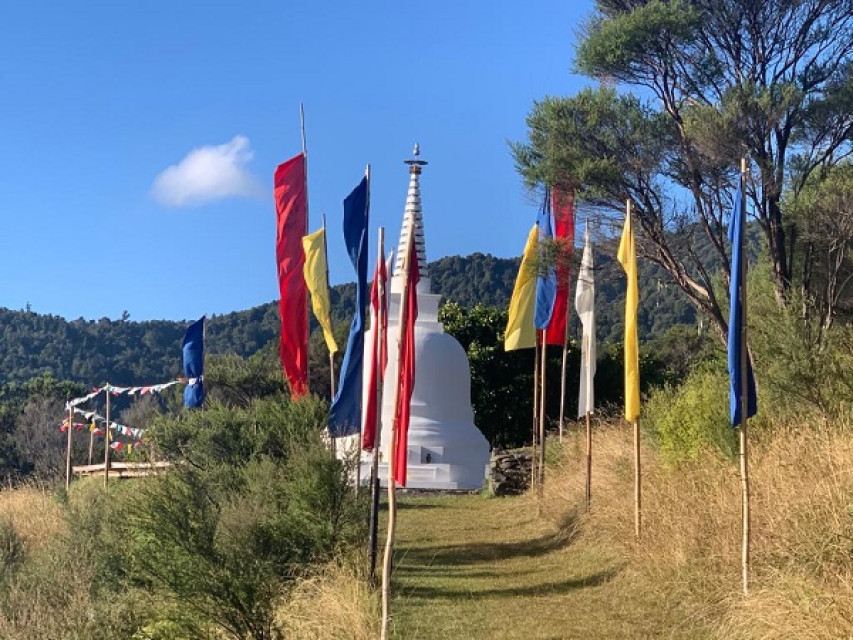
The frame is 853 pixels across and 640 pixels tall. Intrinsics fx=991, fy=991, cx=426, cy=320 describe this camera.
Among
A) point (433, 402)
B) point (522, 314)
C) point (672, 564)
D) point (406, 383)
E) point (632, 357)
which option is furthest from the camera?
point (433, 402)

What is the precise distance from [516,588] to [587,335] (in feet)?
16.3

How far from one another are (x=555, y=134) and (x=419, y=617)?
1099 cm

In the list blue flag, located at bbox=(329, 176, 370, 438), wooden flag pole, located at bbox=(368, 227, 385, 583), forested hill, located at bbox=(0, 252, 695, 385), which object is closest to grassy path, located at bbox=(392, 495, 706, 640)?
wooden flag pole, located at bbox=(368, 227, 385, 583)

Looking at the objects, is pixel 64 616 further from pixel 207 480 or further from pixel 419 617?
pixel 207 480

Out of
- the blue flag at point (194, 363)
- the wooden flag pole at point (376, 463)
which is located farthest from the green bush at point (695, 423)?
the blue flag at point (194, 363)

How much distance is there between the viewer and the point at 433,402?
24656 mm

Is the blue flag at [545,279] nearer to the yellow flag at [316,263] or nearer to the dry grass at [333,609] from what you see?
the yellow flag at [316,263]

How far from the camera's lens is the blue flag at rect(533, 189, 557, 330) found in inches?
671

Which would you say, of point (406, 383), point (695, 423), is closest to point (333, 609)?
point (406, 383)

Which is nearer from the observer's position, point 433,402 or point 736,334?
point 736,334

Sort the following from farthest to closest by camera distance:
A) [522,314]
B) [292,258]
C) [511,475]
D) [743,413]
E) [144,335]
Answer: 1. [144,335]
2. [511,475]
3. [522,314]
4. [292,258]
5. [743,413]

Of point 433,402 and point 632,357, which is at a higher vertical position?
point 632,357

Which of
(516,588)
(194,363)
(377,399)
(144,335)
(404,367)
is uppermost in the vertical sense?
(144,335)

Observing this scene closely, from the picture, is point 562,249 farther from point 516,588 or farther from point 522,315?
point 516,588
